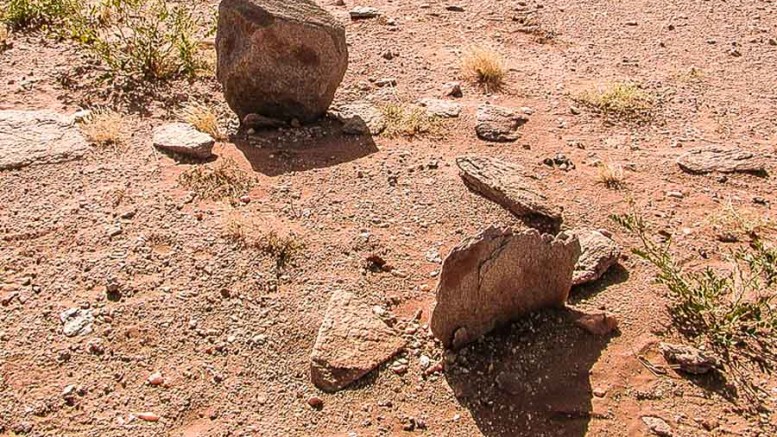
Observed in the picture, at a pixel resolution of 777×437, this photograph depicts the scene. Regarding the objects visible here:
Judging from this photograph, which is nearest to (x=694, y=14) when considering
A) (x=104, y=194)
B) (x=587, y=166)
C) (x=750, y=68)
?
(x=750, y=68)

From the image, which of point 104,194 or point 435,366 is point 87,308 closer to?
point 104,194

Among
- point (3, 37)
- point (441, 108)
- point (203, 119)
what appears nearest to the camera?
point (203, 119)

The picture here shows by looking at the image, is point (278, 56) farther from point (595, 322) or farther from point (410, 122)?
point (595, 322)

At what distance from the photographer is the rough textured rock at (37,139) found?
5.38 m

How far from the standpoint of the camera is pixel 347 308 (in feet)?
13.7

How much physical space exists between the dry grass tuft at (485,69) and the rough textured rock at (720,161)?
1876mm

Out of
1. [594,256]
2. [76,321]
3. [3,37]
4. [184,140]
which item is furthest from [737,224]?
[3,37]

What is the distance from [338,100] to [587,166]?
2.29m

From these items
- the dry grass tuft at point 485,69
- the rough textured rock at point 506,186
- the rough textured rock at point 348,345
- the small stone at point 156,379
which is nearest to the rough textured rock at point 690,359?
the rough textured rock at point 506,186

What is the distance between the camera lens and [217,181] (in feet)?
17.2

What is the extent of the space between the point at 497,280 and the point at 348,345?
88 centimetres

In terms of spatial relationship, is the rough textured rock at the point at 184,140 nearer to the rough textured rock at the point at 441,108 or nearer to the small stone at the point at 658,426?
the rough textured rock at the point at 441,108

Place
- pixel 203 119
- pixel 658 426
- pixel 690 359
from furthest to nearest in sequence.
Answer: pixel 203 119, pixel 690 359, pixel 658 426

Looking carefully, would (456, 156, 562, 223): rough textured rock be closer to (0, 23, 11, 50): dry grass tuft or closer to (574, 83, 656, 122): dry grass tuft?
(574, 83, 656, 122): dry grass tuft
